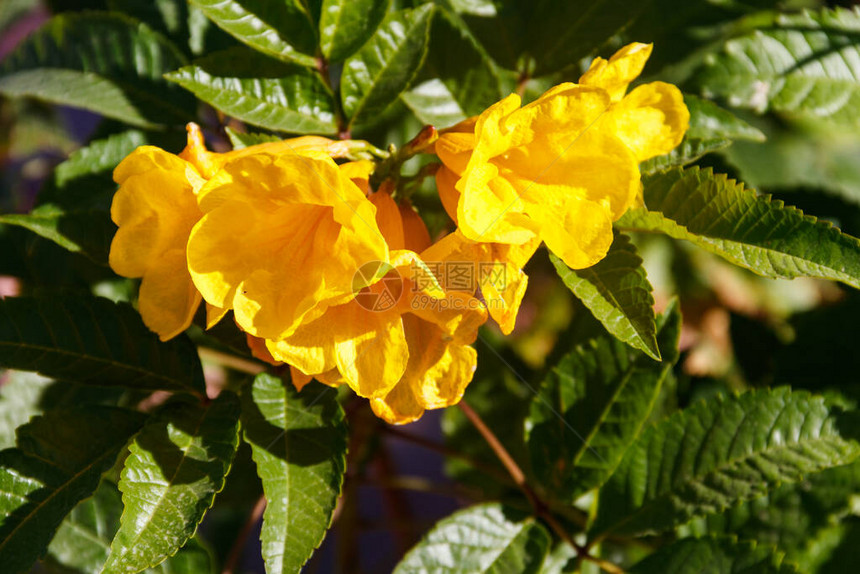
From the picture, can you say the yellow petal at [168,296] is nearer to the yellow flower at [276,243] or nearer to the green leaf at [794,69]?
the yellow flower at [276,243]

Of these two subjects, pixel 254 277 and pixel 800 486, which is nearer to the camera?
pixel 254 277

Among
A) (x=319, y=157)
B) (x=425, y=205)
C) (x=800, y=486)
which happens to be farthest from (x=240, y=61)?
(x=800, y=486)

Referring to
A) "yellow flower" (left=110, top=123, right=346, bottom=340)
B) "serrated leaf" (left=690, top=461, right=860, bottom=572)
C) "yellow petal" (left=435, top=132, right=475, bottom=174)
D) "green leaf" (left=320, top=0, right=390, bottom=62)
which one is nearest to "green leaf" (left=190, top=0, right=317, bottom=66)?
"green leaf" (left=320, top=0, right=390, bottom=62)

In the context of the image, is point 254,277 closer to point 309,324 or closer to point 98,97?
point 309,324

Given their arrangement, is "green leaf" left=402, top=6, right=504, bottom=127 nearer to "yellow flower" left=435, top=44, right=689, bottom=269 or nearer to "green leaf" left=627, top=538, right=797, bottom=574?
"yellow flower" left=435, top=44, right=689, bottom=269

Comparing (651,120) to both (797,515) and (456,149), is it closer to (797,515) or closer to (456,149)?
(456,149)

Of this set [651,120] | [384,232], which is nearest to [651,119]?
[651,120]
